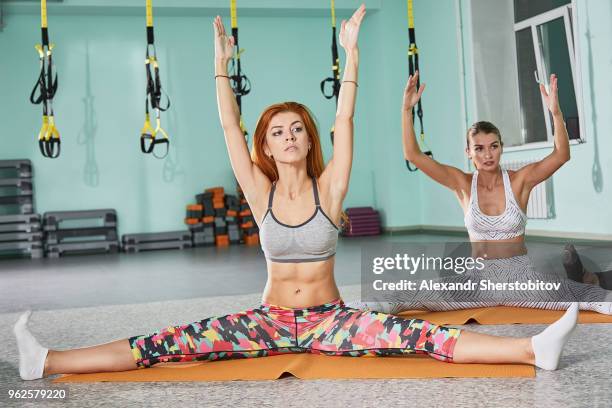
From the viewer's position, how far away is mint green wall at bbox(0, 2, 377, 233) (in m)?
11.2

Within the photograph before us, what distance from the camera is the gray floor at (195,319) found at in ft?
7.47

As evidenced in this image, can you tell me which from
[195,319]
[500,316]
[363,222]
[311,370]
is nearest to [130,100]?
[363,222]

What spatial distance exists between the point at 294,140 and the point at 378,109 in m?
9.84

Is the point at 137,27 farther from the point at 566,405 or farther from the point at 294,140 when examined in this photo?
the point at 566,405

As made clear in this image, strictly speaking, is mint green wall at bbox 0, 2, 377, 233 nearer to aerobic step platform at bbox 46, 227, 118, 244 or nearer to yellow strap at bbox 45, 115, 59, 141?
aerobic step platform at bbox 46, 227, 118, 244

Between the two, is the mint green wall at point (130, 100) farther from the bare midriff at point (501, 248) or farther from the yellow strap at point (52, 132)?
the bare midriff at point (501, 248)

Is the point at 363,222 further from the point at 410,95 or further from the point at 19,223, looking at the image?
the point at 410,95

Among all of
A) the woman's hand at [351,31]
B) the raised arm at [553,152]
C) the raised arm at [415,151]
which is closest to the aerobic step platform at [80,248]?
the raised arm at [415,151]

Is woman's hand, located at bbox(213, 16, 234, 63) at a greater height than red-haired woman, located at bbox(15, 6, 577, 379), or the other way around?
woman's hand, located at bbox(213, 16, 234, 63)

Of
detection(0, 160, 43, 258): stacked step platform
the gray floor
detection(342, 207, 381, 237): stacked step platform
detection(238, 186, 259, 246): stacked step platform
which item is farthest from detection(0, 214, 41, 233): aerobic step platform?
detection(342, 207, 381, 237): stacked step platform

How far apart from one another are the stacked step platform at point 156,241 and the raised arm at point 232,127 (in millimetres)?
9000

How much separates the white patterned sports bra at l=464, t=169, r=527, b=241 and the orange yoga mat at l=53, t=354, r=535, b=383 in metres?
1.27

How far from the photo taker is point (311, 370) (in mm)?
2631

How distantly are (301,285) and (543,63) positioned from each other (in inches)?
276
